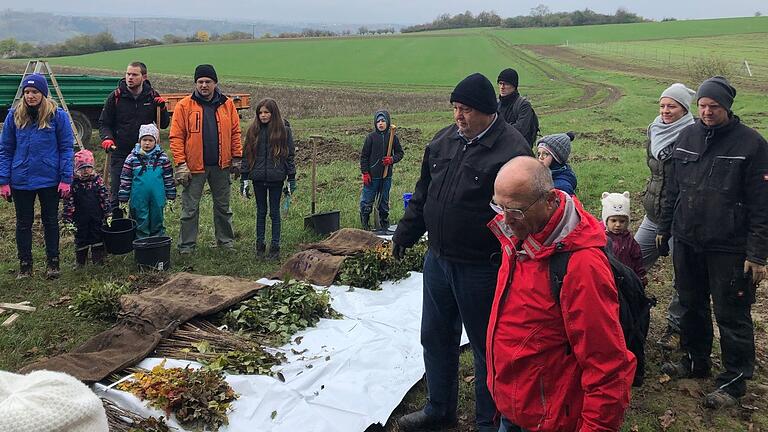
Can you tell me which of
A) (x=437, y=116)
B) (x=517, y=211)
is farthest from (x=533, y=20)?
(x=517, y=211)

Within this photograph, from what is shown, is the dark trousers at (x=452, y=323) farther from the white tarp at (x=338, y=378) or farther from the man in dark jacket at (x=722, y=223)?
the man in dark jacket at (x=722, y=223)

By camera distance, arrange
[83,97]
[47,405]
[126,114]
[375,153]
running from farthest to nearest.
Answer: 1. [83,97]
2. [375,153]
3. [126,114]
4. [47,405]

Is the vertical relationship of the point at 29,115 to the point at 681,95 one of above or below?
below

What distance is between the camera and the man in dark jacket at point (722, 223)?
13.4 ft

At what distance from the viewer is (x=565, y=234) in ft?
8.07

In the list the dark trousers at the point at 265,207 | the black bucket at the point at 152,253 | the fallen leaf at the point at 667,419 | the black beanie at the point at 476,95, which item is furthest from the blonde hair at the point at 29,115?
the fallen leaf at the point at 667,419

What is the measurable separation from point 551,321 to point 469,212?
1115 millimetres

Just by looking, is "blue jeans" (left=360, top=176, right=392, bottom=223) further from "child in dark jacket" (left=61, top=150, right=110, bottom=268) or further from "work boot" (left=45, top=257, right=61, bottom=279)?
"work boot" (left=45, top=257, right=61, bottom=279)

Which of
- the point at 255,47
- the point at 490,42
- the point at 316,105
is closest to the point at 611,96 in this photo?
the point at 316,105

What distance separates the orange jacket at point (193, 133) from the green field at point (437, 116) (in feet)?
3.90

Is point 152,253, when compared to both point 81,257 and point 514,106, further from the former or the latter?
point 514,106

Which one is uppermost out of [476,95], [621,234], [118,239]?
[476,95]

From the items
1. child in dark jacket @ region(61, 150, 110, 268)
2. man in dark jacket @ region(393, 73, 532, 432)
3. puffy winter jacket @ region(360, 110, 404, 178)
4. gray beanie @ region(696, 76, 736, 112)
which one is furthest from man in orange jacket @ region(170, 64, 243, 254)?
gray beanie @ region(696, 76, 736, 112)

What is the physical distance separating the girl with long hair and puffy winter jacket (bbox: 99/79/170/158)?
53.0 inches
